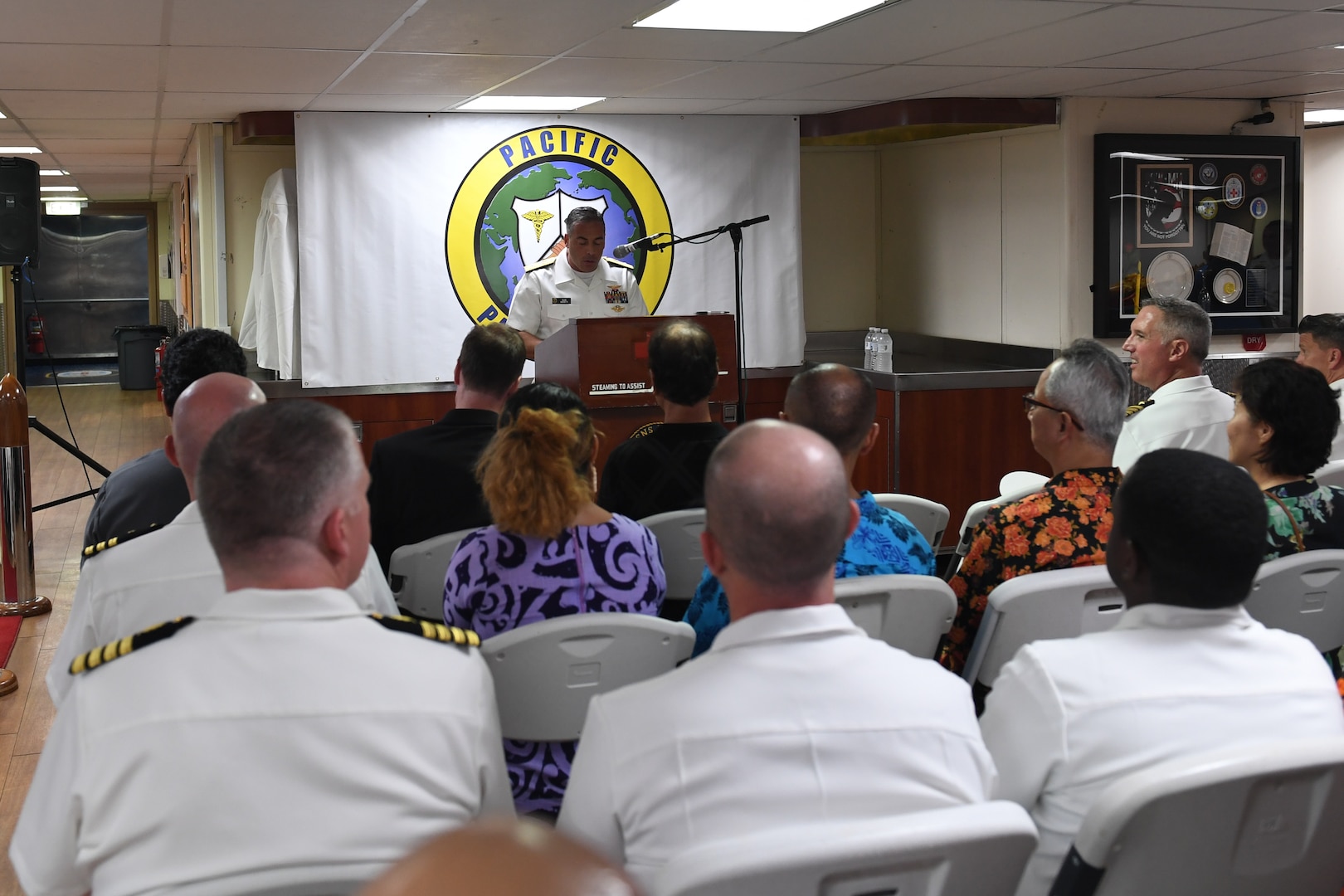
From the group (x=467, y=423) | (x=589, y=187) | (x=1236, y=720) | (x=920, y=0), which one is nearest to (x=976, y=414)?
(x=589, y=187)

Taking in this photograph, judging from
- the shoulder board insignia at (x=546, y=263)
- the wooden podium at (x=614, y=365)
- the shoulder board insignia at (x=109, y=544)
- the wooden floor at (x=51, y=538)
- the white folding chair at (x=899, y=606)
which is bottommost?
the wooden floor at (x=51, y=538)

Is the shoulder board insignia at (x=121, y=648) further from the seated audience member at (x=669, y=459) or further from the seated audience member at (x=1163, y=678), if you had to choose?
the seated audience member at (x=669, y=459)

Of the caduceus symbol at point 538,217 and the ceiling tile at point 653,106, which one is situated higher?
the ceiling tile at point 653,106

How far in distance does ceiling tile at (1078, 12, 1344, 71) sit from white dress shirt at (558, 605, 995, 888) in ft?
11.7

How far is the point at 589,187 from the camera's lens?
657 centimetres

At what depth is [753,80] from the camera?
17.5ft

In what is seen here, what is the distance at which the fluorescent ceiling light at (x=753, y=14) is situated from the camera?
379 cm

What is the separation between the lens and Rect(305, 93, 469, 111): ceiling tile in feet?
18.4

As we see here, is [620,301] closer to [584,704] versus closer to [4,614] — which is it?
[4,614]

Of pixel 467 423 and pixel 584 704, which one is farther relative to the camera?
pixel 467 423

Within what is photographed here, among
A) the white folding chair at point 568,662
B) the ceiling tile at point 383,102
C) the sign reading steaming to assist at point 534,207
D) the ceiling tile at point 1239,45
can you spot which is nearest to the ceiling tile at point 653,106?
the sign reading steaming to assist at point 534,207

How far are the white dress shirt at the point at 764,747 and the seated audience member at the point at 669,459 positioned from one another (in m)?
1.73

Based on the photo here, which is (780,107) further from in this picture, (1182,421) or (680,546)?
(680,546)

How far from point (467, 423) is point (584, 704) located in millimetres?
1292
